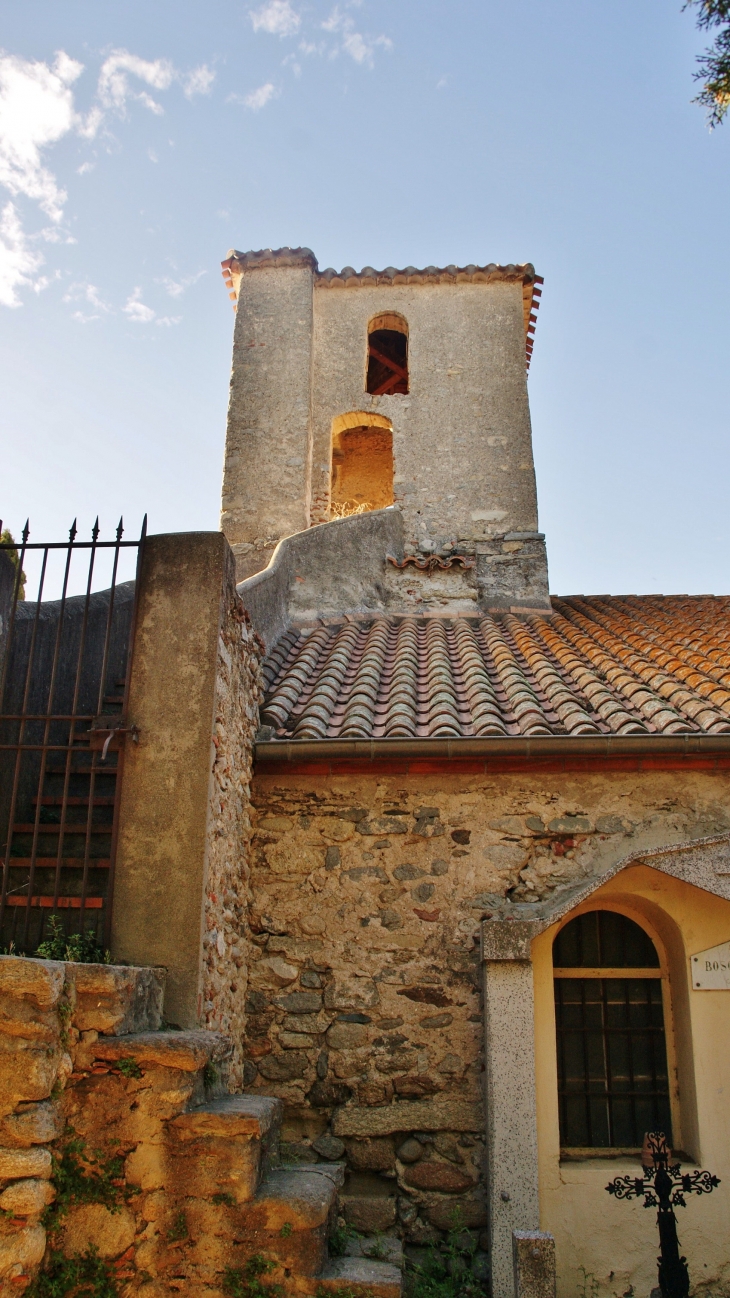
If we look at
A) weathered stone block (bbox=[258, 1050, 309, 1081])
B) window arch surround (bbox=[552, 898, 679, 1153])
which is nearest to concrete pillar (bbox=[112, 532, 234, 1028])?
weathered stone block (bbox=[258, 1050, 309, 1081])

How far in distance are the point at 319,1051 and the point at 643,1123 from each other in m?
2.12

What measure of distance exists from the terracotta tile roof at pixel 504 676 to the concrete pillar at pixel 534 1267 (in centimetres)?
269

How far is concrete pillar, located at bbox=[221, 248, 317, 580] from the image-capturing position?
10.8m

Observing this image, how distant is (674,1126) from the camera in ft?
18.5

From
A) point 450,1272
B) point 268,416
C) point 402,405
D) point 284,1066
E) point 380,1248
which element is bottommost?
point 450,1272

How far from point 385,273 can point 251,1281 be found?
11.4 meters

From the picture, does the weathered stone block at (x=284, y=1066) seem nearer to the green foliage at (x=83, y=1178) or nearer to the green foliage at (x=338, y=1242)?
the green foliage at (x=338, y=1242)

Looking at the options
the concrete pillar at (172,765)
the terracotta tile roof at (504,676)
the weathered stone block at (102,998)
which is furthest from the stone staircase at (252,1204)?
the terracotta tile roof at (504,676)

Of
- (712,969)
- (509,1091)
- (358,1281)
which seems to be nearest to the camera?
(358,1281)

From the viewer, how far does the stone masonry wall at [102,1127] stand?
350 cm

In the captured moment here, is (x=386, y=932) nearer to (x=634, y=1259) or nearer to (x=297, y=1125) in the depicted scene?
(x=297, y=1125)

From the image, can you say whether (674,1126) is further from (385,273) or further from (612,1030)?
(385,273)

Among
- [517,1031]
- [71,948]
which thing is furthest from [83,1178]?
[517,1031]

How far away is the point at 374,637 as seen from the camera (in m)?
8.42
